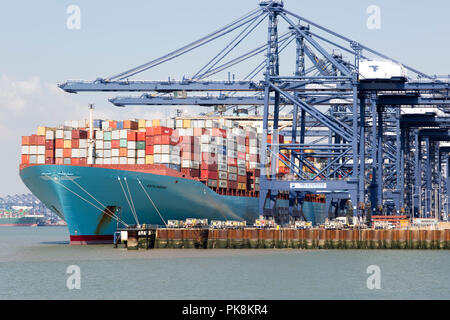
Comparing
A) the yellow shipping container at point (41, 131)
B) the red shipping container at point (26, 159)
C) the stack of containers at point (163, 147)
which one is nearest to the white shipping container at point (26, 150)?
the red shipping container at point (26, 159)

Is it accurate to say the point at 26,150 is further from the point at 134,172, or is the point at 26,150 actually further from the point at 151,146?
the point at 134,172

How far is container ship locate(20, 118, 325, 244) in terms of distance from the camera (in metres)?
71.2

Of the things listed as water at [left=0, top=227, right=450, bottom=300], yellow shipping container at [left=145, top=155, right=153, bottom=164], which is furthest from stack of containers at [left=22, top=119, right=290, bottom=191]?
water at [left=0, top=227, right=450, bottom=300]

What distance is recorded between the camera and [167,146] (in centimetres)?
7575

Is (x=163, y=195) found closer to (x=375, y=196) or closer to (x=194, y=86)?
(x=194, y=86)

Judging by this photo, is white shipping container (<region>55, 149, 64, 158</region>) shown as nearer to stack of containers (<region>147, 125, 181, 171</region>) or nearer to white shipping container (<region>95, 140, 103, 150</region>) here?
white shipping container (<region>95, 140, 103, 150</region>)

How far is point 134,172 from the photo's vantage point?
72.1 meters

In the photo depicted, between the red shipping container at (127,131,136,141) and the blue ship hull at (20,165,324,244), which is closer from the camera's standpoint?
the blue ship hull at (20,165,324,244)

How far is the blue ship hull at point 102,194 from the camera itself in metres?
70.6

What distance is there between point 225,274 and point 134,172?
24.6m

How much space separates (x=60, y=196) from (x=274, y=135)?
2050cm

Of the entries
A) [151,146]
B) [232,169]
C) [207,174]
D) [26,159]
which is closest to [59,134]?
[26,159]

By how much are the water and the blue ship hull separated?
512cm

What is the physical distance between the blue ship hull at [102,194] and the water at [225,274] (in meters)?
5.12
